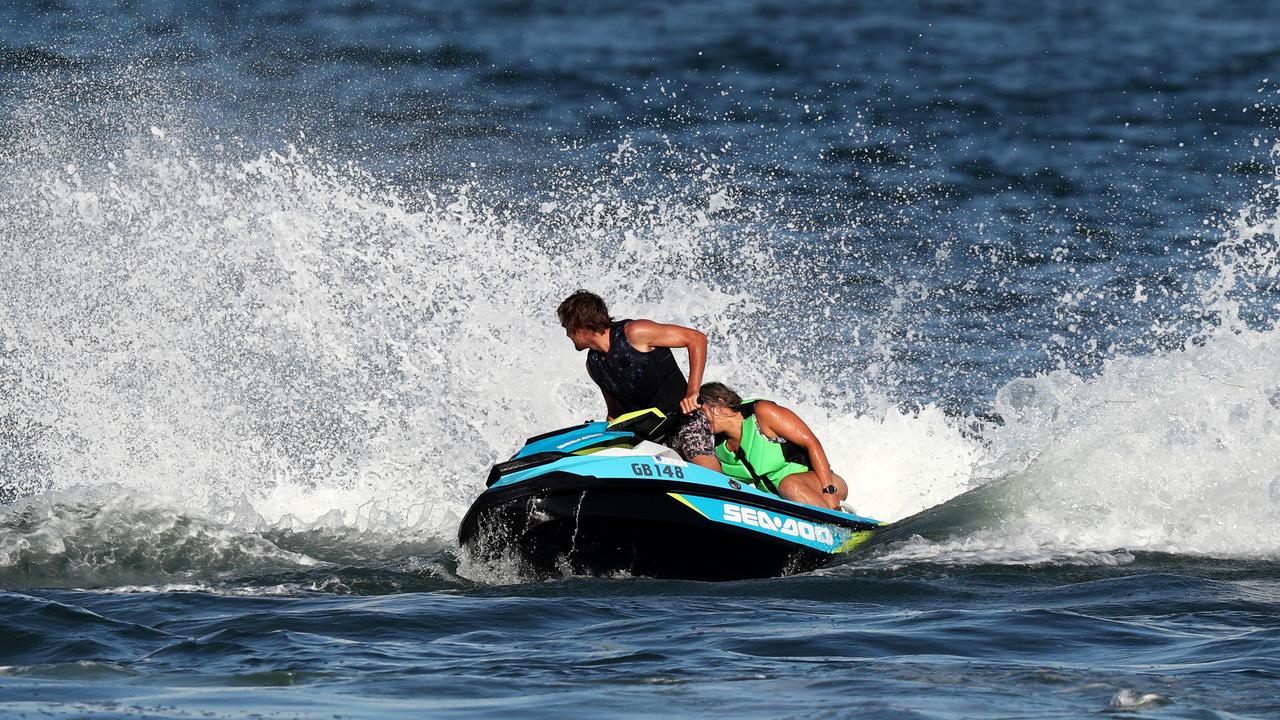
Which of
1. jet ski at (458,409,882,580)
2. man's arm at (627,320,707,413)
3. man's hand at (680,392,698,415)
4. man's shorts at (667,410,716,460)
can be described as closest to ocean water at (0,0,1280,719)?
jet ski at (458,409,882,580)

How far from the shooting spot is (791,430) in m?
10.2

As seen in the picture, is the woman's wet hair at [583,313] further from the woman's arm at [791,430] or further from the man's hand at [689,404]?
the woman's arm at [791,430]

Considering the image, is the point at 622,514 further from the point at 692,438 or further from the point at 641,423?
the point at 692,438

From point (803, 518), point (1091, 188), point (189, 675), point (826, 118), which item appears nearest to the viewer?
point (189, 675)

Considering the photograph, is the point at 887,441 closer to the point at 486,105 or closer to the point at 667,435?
the point at 667,435

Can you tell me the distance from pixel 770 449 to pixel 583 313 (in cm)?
169

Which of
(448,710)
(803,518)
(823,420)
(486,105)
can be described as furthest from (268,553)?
(486,105)

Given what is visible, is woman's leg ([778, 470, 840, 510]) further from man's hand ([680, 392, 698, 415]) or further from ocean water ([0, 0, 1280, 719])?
man's hand ([680, 392, 698, 415])

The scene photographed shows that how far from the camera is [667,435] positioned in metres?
9.71

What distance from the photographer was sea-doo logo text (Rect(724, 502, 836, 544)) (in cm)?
916

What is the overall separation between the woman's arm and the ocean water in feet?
1.94

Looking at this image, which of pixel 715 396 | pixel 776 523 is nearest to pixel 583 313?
pixel 715 396

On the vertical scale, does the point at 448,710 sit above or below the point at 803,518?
below

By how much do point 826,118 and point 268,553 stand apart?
20411 millimetres
